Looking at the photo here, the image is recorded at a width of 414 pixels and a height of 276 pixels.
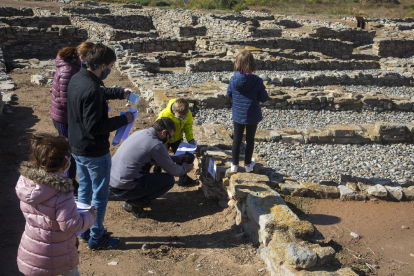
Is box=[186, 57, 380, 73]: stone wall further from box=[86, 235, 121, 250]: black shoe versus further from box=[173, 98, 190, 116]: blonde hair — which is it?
box=[86, 235, 121, 250]: black shoe

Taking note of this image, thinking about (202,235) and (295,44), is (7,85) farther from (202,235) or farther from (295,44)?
(295,44)

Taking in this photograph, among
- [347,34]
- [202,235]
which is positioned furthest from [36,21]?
[202,235]

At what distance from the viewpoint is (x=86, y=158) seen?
11.9 ft

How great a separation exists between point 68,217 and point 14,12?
26053mm

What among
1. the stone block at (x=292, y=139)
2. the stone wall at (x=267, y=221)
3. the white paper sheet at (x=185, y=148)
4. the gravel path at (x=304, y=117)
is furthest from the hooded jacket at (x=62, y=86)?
the stone block at (x=292, y=139)

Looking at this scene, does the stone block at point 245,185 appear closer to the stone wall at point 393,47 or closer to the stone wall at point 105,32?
the stone wall at point 105,32

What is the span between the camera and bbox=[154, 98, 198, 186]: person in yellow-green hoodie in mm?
5133

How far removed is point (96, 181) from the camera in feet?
12.3

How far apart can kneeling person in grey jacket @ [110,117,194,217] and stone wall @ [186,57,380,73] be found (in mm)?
9716

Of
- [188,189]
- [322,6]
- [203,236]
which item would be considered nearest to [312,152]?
[188,189]

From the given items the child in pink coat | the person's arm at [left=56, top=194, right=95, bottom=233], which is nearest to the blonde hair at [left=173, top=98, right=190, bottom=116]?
the child in pink coat

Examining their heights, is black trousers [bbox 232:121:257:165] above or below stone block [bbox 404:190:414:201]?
above

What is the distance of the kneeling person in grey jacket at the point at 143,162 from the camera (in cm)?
434

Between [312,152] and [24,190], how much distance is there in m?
6.48
